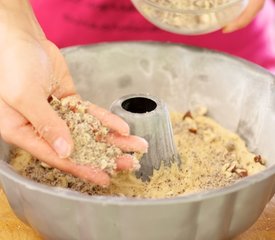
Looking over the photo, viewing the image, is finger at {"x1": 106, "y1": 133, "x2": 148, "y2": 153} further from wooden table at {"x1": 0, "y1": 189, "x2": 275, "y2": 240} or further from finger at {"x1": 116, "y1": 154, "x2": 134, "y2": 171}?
wooden table at {"x1": 0, "y1": 189, "x2": 275, "y2": 240}

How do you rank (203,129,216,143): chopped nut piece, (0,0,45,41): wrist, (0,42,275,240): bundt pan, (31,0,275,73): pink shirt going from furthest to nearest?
1. (31,0,275,73): pink shirt
2. (203,129,216,143): chopped nut piece
3. (0,0,45,41): wrist
4. (0,42,275,240): bundt pan

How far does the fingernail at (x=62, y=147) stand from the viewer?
0.84 m

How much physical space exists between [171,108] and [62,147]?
36 centimetres

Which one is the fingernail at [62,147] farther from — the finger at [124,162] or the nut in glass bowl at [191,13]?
the nut in glass bowl at [191,13]

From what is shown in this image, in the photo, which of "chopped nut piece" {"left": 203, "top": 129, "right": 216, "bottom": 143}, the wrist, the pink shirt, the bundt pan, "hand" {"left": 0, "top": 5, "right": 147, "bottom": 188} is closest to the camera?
the bundt pan

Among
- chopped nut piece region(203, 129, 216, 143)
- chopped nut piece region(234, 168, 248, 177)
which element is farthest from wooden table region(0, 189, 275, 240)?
chopped nut piece region(203, 129, 216, 143)

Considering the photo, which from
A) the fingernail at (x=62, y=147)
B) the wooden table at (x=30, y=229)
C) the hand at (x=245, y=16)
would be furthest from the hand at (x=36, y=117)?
the hand at (x=245, y=16)

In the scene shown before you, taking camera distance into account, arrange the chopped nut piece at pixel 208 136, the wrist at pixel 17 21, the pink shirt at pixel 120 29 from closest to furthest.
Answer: the wrist at pixel 17 21
the chopped nut piece at pixel 208 136
the pink shirt at pixel 120 29

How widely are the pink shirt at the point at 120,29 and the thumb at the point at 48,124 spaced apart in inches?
17.4

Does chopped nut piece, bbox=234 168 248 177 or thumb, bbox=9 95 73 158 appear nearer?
thumb, bbox=9 95 73 158

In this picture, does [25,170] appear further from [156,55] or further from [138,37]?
[138,37]

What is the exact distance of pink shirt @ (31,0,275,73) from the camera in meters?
1.27

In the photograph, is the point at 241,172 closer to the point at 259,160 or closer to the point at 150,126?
the point at 259,160

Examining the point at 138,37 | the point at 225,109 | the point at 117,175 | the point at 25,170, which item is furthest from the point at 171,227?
the point at 138,37
